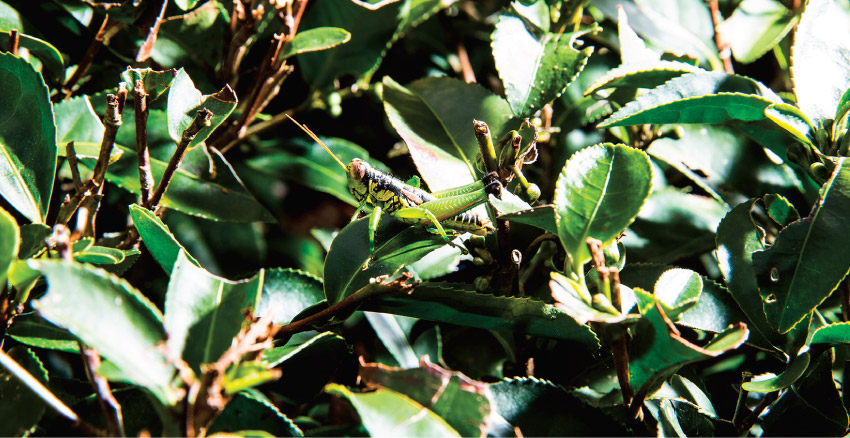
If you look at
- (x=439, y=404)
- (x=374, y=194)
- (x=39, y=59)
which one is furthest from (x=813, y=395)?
(x=39, y=59)

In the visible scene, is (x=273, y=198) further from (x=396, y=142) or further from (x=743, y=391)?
(x=743, y=391)

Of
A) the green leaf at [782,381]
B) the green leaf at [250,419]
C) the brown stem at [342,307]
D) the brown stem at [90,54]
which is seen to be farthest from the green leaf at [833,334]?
the brown stem at [90,54]

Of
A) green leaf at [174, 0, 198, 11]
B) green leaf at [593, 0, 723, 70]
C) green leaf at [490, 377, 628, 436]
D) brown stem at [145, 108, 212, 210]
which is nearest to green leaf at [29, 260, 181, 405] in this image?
brown stem at [145, 108, 212, 210]

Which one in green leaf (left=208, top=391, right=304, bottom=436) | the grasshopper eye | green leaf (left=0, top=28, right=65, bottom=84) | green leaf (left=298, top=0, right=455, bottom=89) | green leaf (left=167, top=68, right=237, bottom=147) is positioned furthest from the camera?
green leaf (left=298, top=0, right=455, bottom=89)

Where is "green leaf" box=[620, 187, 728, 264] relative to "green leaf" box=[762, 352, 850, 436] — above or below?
above

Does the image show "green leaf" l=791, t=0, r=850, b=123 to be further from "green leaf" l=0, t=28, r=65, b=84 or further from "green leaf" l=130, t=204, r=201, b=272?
"green leaf" l=0, t=28, r=65, b=84

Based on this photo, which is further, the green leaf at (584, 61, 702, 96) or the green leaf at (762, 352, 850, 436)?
the green leaf at (584, 61, 702, 96)

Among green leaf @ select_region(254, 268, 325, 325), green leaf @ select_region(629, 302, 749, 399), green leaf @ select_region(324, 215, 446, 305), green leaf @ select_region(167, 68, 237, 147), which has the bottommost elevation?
green leaf @ select_region(254, 268, 325, 325)
